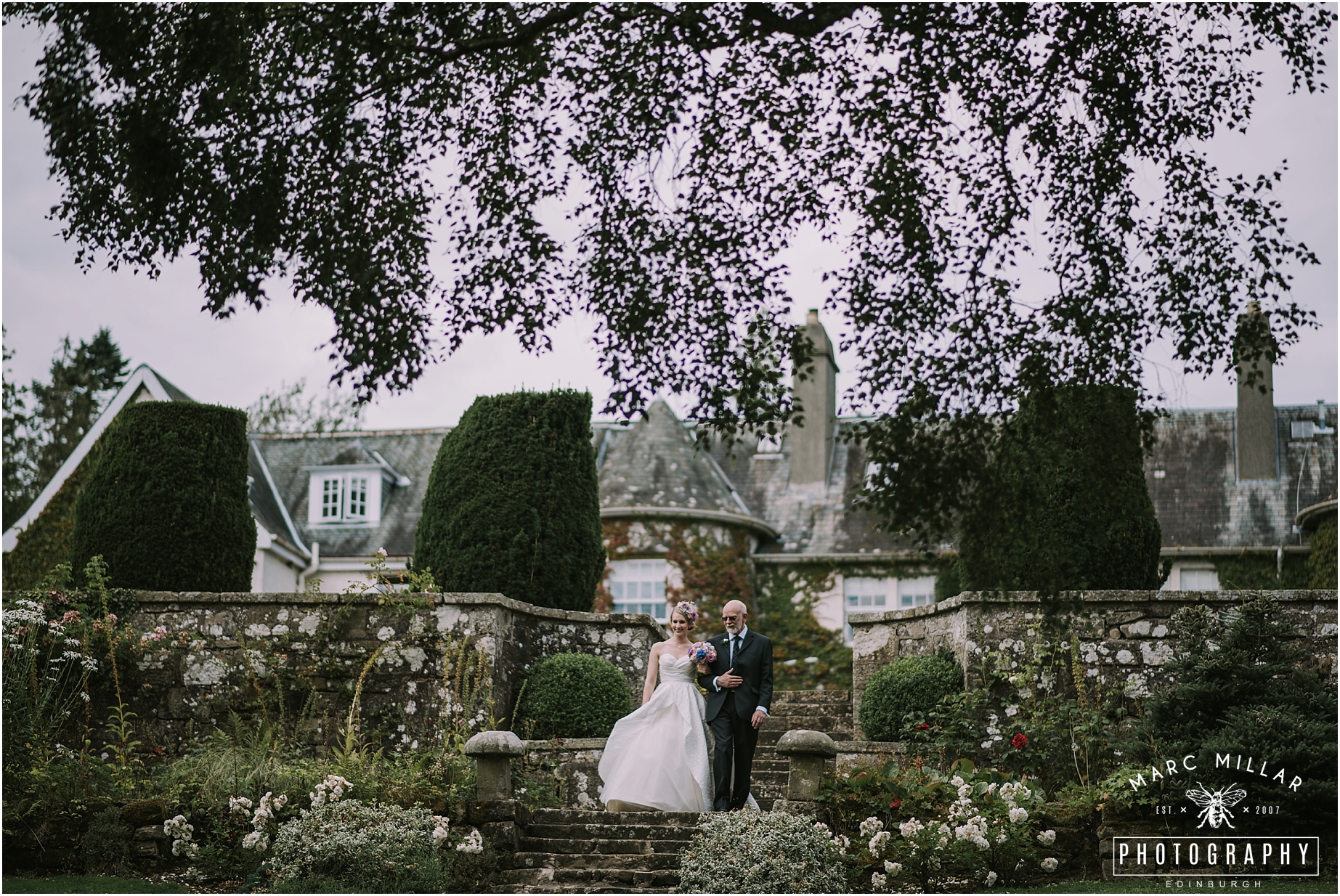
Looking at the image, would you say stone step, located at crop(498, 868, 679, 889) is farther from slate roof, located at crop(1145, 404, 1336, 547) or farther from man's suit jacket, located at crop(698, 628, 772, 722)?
slate roof, located at crop(1145, 404, 1336, 547)

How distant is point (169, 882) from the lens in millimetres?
7062

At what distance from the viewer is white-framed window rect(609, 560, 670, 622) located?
1728cm

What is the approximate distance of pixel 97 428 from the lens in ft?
53.9

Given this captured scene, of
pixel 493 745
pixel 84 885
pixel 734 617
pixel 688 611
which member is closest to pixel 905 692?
pixel 734 617

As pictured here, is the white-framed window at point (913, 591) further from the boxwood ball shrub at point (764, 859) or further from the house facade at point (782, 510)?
the boxwood ball shrub at point (764, 859)

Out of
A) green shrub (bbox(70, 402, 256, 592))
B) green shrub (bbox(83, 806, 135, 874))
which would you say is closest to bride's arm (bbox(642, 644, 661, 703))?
green shrub (bbox(83, 806, 135, 874))

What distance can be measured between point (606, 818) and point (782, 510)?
11.4 metres

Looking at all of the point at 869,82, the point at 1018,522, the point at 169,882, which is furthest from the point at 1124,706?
the point at 169,882

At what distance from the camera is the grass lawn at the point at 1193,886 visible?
21.3ft

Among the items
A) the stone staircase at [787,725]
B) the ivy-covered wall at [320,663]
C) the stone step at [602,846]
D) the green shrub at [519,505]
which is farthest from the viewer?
the green shrub at [519,505]

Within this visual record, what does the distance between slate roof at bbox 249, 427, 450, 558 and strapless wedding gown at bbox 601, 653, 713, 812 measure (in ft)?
35.8

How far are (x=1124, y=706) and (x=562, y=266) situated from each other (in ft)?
19.6

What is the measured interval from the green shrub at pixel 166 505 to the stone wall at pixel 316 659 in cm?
54

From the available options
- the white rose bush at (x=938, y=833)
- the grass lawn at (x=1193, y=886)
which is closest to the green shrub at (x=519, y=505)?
the white rose bush at (x=938, y=833)
